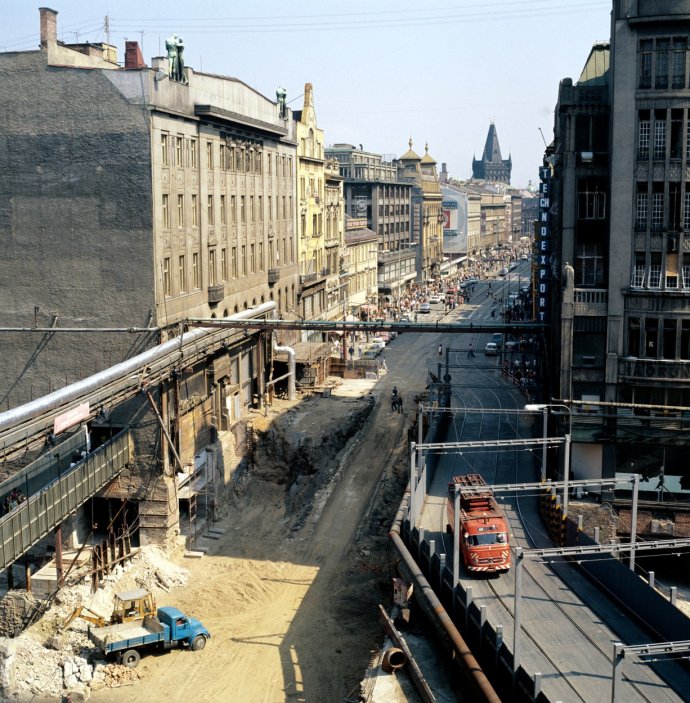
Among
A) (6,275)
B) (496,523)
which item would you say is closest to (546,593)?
(496,523)

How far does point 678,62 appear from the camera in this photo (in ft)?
145

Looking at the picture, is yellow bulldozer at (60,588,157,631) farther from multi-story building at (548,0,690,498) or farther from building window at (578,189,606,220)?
building window at (578,189,606,220)

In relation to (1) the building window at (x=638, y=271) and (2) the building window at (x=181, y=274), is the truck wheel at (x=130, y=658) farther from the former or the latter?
(1) the building window at (x=638, y=271)

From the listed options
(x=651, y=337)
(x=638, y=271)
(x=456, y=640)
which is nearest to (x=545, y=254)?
(x=638, y=271)

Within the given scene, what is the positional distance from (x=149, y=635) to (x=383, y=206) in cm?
11427

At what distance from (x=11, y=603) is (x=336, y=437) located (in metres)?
25.7

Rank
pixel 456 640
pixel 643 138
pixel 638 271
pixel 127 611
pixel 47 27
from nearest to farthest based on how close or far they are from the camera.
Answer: pixel 456 640 < pixel 127 611 < pixel 643 138 < pixel 638 271 < pixel 47 27

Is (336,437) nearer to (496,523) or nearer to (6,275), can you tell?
(6,275)

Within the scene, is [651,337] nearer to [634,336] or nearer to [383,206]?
[634,336]

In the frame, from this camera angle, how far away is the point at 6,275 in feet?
168

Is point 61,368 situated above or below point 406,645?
above

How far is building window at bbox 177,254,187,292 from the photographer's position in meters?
54.3

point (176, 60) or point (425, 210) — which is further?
point (425, 210)

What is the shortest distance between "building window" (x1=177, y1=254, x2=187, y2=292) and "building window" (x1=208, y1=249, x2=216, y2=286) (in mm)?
4430
